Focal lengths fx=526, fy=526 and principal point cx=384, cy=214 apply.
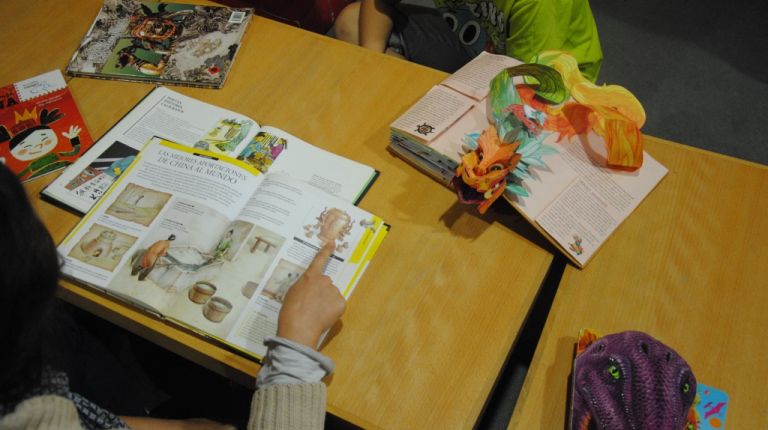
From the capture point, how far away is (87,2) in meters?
1.29

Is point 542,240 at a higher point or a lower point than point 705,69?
higher

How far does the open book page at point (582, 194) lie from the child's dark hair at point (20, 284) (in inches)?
Answer: 26.1

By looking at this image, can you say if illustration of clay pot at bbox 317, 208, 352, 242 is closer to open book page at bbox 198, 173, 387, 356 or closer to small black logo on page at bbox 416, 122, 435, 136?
open book page at bbox 198, 173, 387, 356

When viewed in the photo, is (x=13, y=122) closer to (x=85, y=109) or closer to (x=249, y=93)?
(x=85, y=109)

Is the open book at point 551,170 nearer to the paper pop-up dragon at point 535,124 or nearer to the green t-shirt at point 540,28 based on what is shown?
the paper pop-up dragon at point 535,124

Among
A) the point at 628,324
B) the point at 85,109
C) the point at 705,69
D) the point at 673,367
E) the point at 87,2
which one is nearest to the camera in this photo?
the point at 673,367

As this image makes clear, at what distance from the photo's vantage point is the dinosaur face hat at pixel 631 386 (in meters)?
0.68

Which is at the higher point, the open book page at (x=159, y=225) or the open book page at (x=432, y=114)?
the open book page at (x=432, y=114)

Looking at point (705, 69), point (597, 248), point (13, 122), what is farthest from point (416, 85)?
point (705, 69)

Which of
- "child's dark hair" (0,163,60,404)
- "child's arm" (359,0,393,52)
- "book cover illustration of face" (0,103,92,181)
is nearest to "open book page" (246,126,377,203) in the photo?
"book cover illustration of face" (0,103,92,181)

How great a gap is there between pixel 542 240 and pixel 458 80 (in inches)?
14.0

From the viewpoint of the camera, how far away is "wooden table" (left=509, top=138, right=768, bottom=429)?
2.49ft

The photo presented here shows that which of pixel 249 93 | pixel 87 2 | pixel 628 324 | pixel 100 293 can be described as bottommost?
pixel 628 324

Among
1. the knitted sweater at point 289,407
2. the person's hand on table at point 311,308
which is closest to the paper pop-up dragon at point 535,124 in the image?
the person's hand on table at point 311,308
